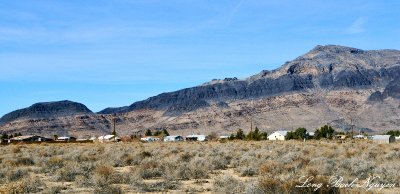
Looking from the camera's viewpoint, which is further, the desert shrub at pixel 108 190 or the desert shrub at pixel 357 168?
the desert shrub at pixel 357 168

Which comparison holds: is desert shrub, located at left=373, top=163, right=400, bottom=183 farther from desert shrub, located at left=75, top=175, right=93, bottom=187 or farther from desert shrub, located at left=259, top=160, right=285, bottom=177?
desert shrub, located at left=75, top=175, right=93, bottom=187

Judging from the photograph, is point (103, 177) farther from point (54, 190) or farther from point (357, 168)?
point (357, 168)

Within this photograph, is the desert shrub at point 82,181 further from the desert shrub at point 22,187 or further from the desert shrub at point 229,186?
the desert shrub at point 229,186

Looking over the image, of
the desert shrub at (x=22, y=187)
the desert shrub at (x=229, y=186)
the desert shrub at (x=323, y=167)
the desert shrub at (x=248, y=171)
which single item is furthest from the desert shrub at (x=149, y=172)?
the desert shrub at (x=323, y=167)

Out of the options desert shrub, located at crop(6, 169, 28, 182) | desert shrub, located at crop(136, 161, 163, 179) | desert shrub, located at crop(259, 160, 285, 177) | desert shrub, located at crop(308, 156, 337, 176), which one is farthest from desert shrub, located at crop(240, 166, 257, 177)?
desert shrub, located at crop(6, 169, 28, 182)

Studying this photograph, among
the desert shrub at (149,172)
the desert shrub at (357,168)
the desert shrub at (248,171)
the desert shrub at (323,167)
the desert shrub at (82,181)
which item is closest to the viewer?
the desert shrub at (82,181)

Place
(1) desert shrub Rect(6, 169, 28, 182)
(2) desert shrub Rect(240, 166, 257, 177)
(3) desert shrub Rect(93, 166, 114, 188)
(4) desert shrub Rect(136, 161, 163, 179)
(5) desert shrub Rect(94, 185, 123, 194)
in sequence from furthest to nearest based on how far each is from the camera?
(2) desert shrub Rect(240, 166, 257, 177)
(4) desert shrub Rect(136, 161, 163, 179)
(1) desert shrub Rect(6, 169, 28, 182)
(3) desert shrub Rect(93, 166, 114, 188)
(5) desert shrub Rect(94, 185, 123, 194)

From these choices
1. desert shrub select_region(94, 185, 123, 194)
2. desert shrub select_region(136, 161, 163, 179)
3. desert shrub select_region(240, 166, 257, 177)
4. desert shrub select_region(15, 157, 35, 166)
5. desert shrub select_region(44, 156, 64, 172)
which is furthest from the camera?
desert shrub select_region(15, 157, 35, 166)

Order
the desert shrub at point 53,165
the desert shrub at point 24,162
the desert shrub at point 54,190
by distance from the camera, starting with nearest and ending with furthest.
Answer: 1. the desert shrub at point 54,190
2. the desert shrub at point 53,165
3. the desert shrub at point 24,162

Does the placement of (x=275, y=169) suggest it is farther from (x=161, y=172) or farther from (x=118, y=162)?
(x=118, y=162)

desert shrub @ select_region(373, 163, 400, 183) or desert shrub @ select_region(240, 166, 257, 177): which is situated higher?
desert shrub @ select_region(240, 166, 257, 177)

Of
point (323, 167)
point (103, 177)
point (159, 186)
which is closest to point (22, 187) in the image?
point (103, 177)

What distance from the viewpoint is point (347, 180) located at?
55.1ft

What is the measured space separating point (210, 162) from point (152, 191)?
8082 millimetres
